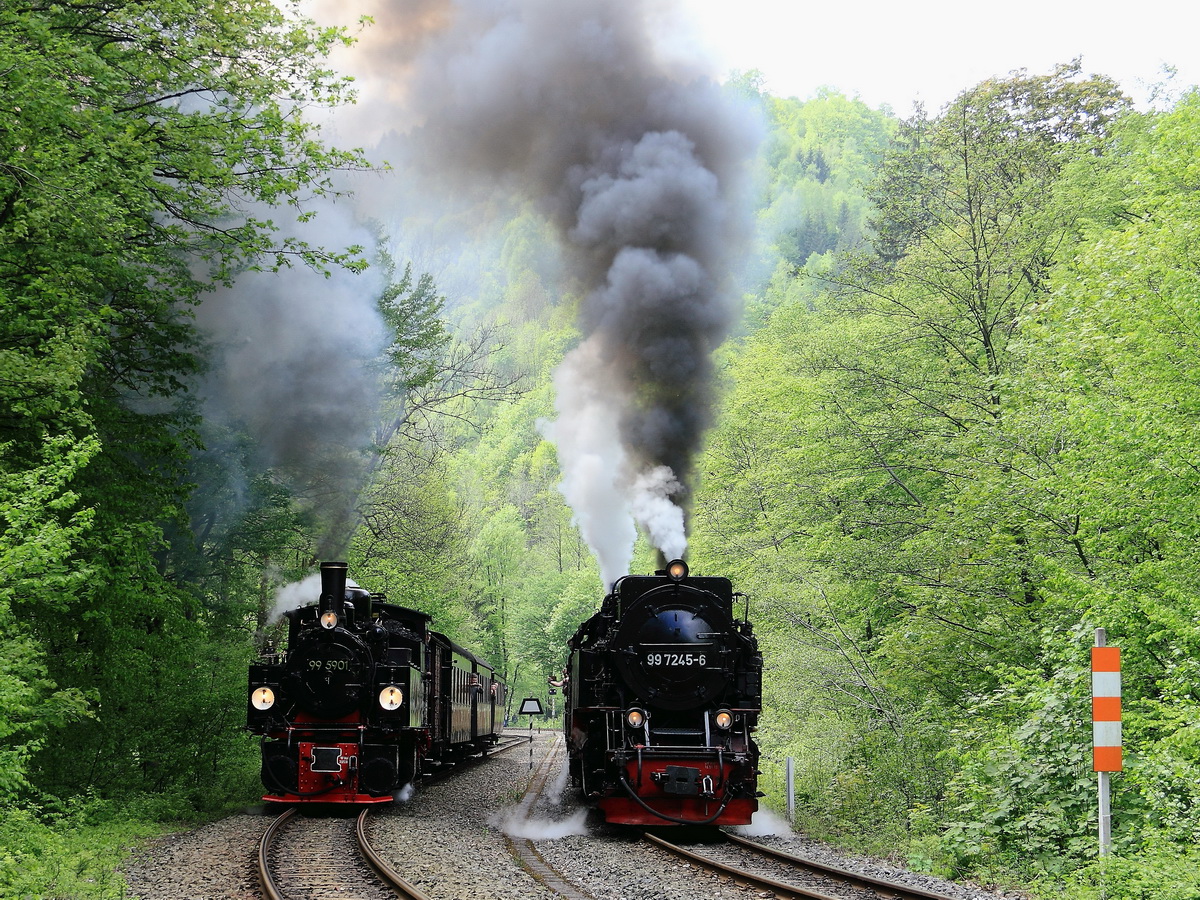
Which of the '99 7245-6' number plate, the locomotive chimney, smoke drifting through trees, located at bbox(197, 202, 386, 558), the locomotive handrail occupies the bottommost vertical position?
the locomotive handrail

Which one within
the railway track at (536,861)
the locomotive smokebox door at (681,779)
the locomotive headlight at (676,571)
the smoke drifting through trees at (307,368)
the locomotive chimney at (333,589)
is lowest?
the railway track at (536,861)

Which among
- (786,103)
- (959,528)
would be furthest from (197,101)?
(786,103)

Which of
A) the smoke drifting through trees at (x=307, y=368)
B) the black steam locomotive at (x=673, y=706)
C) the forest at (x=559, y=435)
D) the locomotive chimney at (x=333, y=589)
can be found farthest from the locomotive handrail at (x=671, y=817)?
the smoke drifting through trees at (x=307, y=368)

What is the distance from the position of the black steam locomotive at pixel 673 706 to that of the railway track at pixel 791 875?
0.50 metres

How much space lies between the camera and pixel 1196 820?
6.75 meters

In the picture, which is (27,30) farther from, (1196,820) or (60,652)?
(1196,820)

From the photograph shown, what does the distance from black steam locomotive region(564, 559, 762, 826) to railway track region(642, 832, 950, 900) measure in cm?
50

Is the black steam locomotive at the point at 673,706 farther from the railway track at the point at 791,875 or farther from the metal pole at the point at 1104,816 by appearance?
the metal pole at the point at 1104,816

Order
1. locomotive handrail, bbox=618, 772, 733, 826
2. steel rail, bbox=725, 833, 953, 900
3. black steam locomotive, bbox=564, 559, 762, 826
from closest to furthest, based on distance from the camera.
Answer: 1. steel rail, bbox=725, 833, 953, 900
2. locomotive handrail, bbox=618, 772, 733, 826
3. black steam locomotive, bbox=564, 559, 762, 826

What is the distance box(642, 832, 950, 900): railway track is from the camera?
23.4ft

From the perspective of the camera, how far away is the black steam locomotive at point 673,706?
33.1ft

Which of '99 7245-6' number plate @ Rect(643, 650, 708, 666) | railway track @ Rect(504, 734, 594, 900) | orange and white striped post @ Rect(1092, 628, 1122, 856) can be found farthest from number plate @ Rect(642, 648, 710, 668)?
orange and white striped post @ Rect(1092, 628, 1122, 856)

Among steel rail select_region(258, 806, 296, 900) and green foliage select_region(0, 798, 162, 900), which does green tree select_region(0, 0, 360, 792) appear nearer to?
green foliage select_region(0, 798, 162, 900)

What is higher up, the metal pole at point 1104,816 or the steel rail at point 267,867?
the metal pole at point 1104,816
